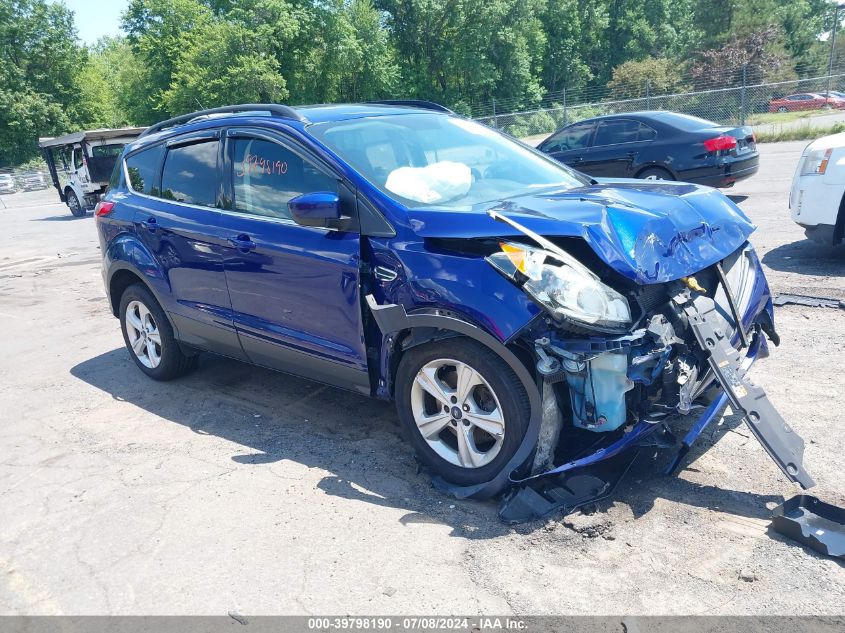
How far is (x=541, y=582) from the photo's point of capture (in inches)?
110

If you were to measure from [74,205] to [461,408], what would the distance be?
22554 millimetres

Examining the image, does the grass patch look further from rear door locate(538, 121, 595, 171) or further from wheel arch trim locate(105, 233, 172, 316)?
wheel arch trim locate(105, 233, 172, 316)

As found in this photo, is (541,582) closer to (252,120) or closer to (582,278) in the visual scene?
(582,278)

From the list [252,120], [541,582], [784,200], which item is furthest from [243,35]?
[541,582]

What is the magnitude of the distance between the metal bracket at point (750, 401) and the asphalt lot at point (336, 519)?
0.29 m

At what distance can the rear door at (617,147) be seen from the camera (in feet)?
36.7

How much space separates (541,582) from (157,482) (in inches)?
92.8

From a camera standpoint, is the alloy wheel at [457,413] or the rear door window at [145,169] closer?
the alloy wheel at [457,413]

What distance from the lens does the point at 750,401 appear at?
309 centimetres

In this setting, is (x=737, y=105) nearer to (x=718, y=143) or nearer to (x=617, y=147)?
(x=617, y=147)

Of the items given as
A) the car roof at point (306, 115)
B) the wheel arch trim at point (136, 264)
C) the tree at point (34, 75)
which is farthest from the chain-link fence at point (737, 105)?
the tree at point (34, 75)

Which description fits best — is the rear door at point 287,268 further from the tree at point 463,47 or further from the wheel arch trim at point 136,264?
the tree at point 463,47

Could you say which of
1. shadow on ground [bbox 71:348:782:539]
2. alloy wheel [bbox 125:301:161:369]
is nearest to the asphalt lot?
shadow on ground [bbox 71:348:782:539]

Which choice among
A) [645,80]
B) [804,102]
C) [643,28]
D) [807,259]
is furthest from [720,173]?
[643,28]
